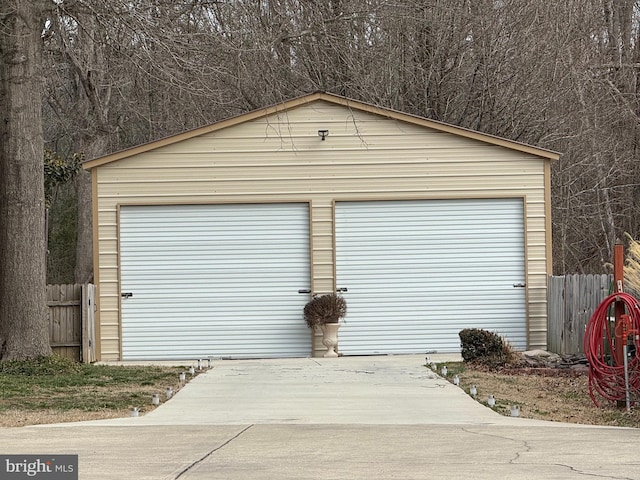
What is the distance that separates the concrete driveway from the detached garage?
5617mm

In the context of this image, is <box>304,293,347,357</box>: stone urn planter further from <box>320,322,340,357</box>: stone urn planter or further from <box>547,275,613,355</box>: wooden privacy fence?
→ <box>547,275,613,355</box>: wooden privacy fence

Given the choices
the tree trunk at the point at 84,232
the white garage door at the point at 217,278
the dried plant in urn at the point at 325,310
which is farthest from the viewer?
the tree trunk at the point at 84,232

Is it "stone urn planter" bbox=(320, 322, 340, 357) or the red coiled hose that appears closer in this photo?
the red coiled hose

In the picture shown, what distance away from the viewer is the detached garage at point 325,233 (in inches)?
795

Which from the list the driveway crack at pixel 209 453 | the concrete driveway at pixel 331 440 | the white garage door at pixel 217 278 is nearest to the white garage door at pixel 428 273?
the white garage door at pixel 217 278

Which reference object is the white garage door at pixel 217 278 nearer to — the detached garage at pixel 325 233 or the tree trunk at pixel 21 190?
the detached garage at pixel 325 233

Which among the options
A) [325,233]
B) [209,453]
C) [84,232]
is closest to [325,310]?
[325,233]

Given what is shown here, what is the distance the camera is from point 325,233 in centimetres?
2023

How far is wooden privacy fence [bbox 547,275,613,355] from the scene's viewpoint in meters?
18.3

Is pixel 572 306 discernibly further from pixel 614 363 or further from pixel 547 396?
pixel 614 363

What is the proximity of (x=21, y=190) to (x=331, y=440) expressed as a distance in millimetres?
8568

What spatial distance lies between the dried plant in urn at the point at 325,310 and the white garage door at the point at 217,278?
600 millimetres

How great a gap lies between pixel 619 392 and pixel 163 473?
6607 millimetres

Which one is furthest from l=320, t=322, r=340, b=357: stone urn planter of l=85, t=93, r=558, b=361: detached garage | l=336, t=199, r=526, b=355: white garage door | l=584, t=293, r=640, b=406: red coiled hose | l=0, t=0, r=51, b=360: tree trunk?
l=584, t=293, r=640, b=406: red coiled hose
